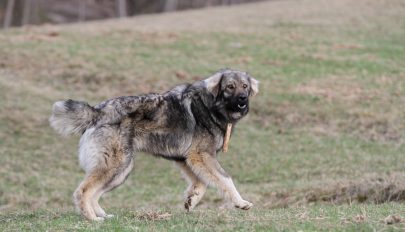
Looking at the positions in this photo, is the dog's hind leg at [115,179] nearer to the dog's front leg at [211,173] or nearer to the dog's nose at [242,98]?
the dog's front leg at [211,173]

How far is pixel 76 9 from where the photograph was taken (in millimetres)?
69625

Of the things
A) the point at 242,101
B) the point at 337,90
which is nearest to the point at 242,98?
the point at 242,101

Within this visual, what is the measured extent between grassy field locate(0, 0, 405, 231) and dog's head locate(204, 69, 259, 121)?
1.61m

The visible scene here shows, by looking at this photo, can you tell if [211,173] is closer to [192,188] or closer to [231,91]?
[192,188]

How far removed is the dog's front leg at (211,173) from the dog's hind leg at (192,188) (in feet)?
1.84

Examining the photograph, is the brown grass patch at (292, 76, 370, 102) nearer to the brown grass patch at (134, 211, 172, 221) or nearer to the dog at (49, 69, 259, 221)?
the dog at (49, 69, 259, 221)

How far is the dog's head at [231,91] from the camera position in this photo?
1006 cm

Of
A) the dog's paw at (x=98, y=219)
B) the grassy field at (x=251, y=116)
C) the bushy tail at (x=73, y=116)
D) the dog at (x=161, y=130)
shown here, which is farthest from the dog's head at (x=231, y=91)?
the dog's paw at (x=98, y=219)

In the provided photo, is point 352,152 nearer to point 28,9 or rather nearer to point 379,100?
point 379,100

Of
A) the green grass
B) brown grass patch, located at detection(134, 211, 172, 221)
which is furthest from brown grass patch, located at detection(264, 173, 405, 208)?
brown grass patch, located at detection(134, 211, 172, 221)

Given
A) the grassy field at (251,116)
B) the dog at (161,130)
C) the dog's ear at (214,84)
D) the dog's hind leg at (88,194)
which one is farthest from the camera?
the dog's ear at (214,84)

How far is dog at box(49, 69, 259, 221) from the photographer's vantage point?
934 cm

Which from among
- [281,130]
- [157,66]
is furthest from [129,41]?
[281,130]

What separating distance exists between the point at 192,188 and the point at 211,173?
808 mm
